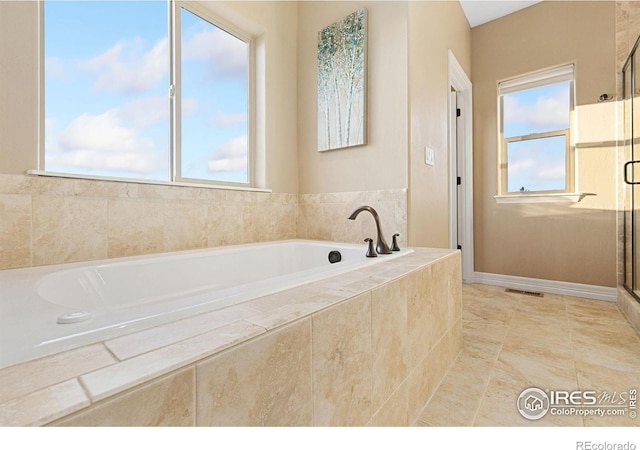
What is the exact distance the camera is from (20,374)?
42cm

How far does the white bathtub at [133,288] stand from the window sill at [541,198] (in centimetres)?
215

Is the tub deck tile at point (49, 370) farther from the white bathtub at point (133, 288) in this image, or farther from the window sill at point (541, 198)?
the window sill at point (541, 198)

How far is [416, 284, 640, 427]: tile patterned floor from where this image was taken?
1192 millimetres

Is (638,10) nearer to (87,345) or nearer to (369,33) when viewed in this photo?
(369,33)

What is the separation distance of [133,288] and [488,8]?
3.83 meters

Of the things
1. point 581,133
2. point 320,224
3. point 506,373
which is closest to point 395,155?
point 320,224

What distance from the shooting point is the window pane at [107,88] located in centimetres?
148

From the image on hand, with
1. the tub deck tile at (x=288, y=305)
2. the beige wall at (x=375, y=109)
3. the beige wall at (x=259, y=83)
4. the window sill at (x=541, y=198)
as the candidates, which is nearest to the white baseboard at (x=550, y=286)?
the window sill at (x=541, y=198)

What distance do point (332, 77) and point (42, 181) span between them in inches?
71.8

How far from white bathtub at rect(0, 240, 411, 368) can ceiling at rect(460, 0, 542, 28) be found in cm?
281

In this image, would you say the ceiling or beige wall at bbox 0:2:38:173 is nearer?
beige wall at bbox 0:2:38:173

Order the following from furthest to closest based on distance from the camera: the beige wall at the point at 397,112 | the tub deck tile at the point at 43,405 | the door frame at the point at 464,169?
the door frame at the point at 464,169 → the beige wall at the point at 397,112 → the tub deck tile at the point at 43,405

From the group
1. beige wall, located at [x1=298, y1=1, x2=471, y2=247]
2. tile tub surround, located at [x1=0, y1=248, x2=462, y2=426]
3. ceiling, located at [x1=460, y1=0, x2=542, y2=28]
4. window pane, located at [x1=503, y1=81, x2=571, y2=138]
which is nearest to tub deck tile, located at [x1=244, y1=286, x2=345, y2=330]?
tile tub surround, located at [x1=0, y1=248, x2=462, y2=426]

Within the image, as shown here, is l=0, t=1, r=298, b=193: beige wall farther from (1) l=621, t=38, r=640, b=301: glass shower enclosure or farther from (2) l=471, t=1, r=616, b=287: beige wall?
(1) l=621, t=38, r=640, b=301: glass shower enclosure
